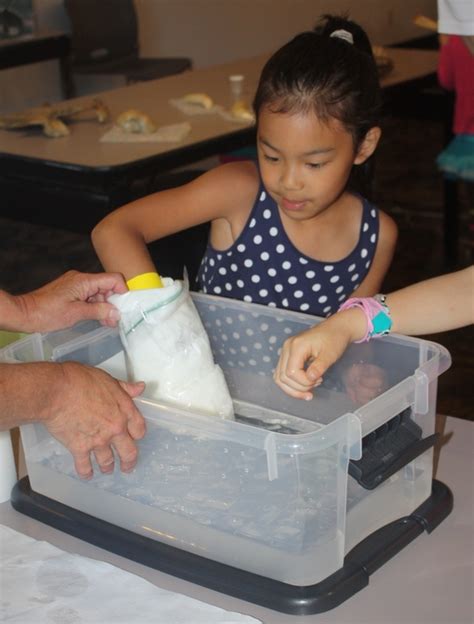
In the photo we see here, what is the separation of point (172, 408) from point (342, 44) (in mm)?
790

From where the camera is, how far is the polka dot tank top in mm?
1674

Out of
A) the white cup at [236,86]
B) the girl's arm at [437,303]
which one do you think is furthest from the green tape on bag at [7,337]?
the white cup at [236,86]

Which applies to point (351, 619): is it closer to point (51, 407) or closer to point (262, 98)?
point (51, 407)

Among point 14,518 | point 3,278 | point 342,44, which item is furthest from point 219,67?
point 14,518

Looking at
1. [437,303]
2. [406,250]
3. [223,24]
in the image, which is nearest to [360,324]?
[437,303]

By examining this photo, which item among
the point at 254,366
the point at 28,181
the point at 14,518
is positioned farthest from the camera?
the point at 28,181

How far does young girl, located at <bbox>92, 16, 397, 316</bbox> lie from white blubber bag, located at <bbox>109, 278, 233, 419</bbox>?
0.29 metres

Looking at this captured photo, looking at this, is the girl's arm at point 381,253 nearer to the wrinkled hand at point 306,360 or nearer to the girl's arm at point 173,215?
the girl's arm at point 173,215

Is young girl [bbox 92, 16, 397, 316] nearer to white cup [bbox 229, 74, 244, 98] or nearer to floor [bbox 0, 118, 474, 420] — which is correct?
floor [bbox 0, 118, 474, 420]

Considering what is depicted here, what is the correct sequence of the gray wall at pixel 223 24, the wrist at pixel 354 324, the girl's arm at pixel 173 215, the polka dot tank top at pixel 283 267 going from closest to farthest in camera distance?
the wrist at pixel 354 324 → the girl's arm at pixel 173 215 → the polka dot tank top at pixel 283 267 → the gray wall at pixel 223 24

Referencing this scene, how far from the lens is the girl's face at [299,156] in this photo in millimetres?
1401

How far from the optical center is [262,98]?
4.80ft

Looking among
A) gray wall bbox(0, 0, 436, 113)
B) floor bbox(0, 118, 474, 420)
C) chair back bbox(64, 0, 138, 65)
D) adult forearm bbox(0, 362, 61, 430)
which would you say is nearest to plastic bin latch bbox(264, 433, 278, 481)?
adult forearm bbox(0, 362, 61, 430)

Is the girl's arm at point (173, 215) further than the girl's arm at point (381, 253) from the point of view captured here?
No
